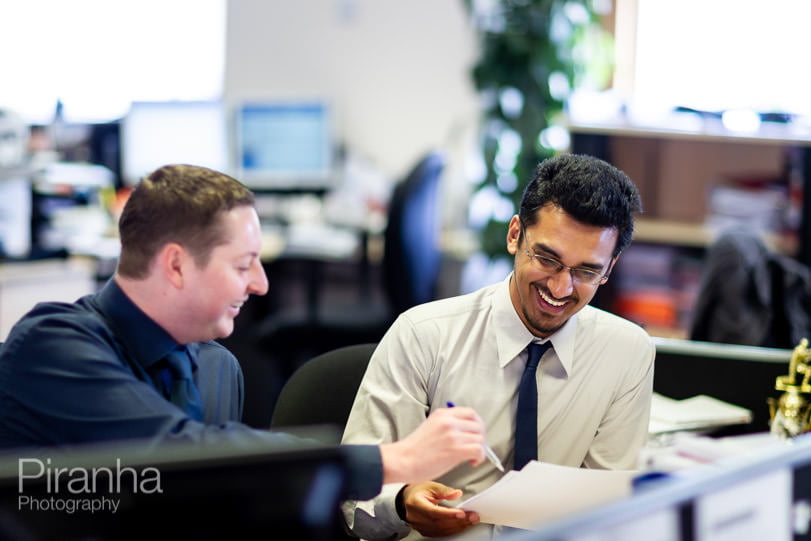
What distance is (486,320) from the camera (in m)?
1.64

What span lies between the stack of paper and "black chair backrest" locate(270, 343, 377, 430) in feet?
1.82

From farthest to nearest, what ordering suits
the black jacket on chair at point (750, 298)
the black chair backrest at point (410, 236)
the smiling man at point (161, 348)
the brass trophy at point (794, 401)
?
the black chair backrest at point (410, 236) → the black jacket on chair at point (750, 298) → the brass trophy at point (794, 401) → the smiling man at point (161, 348)

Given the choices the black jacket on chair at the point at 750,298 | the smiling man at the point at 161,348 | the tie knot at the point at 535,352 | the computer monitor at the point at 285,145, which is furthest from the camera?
the computer monitor at the point at 285,145

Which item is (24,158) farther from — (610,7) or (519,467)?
(610,7)

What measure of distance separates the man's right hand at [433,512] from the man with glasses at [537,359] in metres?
0.02

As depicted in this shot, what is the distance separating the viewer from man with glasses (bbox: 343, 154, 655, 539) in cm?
152

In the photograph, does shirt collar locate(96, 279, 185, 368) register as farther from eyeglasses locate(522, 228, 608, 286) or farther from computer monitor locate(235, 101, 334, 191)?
computer monitor locate(235, 101, 334, 191)

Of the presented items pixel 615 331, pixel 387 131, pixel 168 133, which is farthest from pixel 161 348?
pixel 387 131

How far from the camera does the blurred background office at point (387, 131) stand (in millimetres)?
3814

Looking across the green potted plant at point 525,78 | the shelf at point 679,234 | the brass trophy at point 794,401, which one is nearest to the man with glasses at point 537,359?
the brass trophy at point 794,401

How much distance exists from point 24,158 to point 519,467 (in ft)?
8.22

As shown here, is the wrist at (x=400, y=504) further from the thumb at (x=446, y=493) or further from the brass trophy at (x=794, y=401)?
the brass trophy at (x=794, y=401)

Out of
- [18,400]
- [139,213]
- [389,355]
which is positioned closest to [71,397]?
[18,400]

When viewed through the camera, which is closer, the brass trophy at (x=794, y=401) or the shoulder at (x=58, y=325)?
the shoulder at (x=58, y=325)
